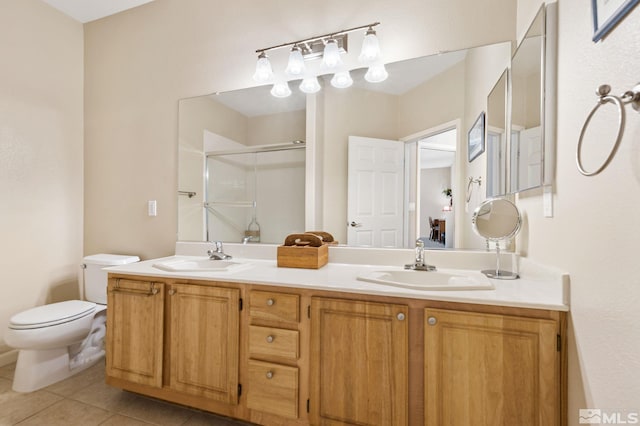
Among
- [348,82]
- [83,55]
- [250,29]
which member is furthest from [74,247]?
[348,82]

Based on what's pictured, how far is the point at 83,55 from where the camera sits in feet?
8.25

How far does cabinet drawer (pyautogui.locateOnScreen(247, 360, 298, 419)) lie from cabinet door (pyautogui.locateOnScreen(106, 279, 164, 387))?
0.58 metres

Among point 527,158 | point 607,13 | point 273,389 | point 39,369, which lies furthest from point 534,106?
point 39,369

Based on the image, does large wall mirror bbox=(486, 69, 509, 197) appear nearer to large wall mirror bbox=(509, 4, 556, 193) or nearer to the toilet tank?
large wall mirror bbox=(509, 4, 556, 193)

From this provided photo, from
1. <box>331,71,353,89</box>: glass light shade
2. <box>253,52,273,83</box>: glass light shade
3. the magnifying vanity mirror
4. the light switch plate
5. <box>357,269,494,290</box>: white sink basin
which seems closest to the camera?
<box>357,269,494,290</box>: white sink basin

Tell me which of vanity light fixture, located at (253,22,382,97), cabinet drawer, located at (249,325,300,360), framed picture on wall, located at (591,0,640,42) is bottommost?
cabinet drawer, located at (249,325,300,360)

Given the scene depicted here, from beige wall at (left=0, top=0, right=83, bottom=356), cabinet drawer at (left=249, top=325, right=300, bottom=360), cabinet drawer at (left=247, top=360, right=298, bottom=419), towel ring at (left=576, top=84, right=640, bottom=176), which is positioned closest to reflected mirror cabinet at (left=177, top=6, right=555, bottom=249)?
towel ring at (left=576, top=84, right=640, bottom=176)

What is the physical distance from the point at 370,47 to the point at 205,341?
1874 mm

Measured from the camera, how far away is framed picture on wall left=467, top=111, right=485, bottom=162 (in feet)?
4.95

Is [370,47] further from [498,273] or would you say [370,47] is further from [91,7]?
[91,7]

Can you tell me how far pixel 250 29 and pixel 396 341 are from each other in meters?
2.18

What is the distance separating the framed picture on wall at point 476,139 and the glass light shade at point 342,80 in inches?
30.8

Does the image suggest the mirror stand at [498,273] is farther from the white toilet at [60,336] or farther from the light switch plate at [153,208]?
the white toilet at [60,336]

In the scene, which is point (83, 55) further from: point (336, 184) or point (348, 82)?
point (336, 184)
